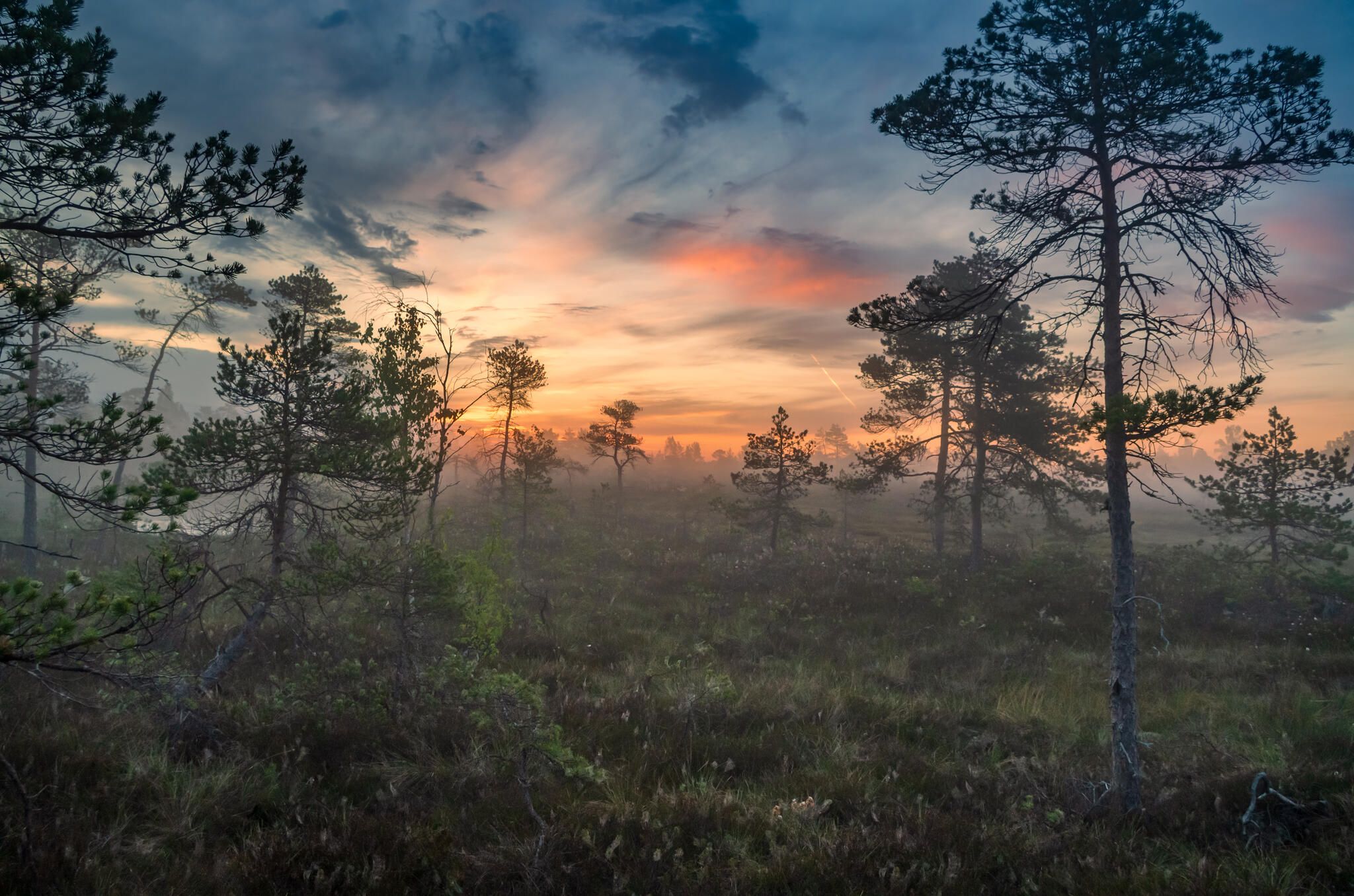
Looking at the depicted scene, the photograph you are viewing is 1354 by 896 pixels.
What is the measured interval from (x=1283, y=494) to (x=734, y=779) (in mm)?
22634

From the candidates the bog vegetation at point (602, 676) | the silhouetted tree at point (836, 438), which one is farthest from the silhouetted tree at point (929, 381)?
the silhouetted tree at point (836, 438)

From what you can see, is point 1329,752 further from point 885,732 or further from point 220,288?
point 220,288

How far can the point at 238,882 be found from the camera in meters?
4.18

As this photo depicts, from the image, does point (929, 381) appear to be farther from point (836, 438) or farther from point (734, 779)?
point (836, 438)

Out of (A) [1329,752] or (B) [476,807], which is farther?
(A) [1329,752]

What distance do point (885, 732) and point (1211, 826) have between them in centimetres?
383

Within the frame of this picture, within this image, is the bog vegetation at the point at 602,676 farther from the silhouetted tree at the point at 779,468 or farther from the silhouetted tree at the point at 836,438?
the silhouetted tree at the point at 836,438

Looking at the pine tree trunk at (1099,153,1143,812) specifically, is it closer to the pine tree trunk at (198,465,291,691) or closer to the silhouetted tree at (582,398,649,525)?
the pine tree trunk at (198,465,291,691)

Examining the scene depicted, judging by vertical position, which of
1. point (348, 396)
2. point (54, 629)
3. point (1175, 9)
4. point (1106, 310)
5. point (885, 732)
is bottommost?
point (885, 732)

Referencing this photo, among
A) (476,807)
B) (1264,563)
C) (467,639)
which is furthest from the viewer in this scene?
(1264,563)

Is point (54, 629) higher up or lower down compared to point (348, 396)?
lower down

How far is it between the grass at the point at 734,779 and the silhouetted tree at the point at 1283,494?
5959 mm

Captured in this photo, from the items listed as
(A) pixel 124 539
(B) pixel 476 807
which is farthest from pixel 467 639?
(A) pixel 124 539

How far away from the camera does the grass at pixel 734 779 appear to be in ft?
14.8
